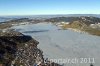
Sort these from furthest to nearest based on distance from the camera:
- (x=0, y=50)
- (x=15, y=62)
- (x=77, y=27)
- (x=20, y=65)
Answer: (x=77, y=27)
(x=0, y=50)
(x=15, y=62)
(x=20, y=65)

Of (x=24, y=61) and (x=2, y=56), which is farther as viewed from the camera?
(x=2, y=56)

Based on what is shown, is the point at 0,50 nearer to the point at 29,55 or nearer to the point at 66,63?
the point at 29,55

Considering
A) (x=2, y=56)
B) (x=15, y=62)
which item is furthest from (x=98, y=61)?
(x=2, y=56)

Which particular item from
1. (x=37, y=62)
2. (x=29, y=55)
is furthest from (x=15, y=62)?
(x=29, y=55)

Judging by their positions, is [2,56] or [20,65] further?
[2,56]

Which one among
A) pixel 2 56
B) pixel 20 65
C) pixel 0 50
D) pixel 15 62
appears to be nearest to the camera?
pixel 20 65

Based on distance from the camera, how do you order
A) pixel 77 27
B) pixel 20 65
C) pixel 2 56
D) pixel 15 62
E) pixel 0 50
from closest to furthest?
1. pixel 20 65
2. pixel 15 62
3. pixel 2 56
4. pixel 0 50
5. pixel 77 27

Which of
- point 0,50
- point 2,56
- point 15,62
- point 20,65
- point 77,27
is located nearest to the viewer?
point 20,65

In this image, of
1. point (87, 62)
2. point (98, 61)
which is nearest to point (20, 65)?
point (87, 62)

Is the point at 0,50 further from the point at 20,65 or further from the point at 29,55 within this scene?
the point at 20,65
